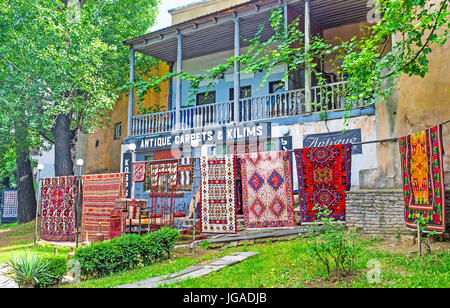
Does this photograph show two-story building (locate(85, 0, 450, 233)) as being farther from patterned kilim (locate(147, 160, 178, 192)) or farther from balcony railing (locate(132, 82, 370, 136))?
patterned kilim (locate(147, 160, 178, 192))

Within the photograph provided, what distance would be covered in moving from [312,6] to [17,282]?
34.3ft

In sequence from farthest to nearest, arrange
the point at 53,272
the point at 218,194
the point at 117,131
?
the point at 117,131 → the point at 218,194 → the point at 53,272

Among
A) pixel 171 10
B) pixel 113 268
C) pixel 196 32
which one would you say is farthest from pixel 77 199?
pixel 171 10

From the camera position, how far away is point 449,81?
7.30 metres

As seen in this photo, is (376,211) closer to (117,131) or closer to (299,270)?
(299,270)

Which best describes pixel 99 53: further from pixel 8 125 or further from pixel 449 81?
pixel 449 81

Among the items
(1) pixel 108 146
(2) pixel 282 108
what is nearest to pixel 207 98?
(2) pixel 282 108

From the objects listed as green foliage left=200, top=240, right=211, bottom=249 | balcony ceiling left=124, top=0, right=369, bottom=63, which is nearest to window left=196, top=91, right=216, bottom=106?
balcony ceiling left=124, top=0, right=369, bottom=63

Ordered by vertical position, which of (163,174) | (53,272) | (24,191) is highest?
(163,174)

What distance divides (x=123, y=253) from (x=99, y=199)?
2.94m

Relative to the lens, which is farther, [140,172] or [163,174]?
[140,172]

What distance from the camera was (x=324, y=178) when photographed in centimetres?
758

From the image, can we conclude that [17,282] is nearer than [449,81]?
Yes

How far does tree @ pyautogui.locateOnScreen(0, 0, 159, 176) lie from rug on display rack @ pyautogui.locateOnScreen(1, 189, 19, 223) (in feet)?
17.7
